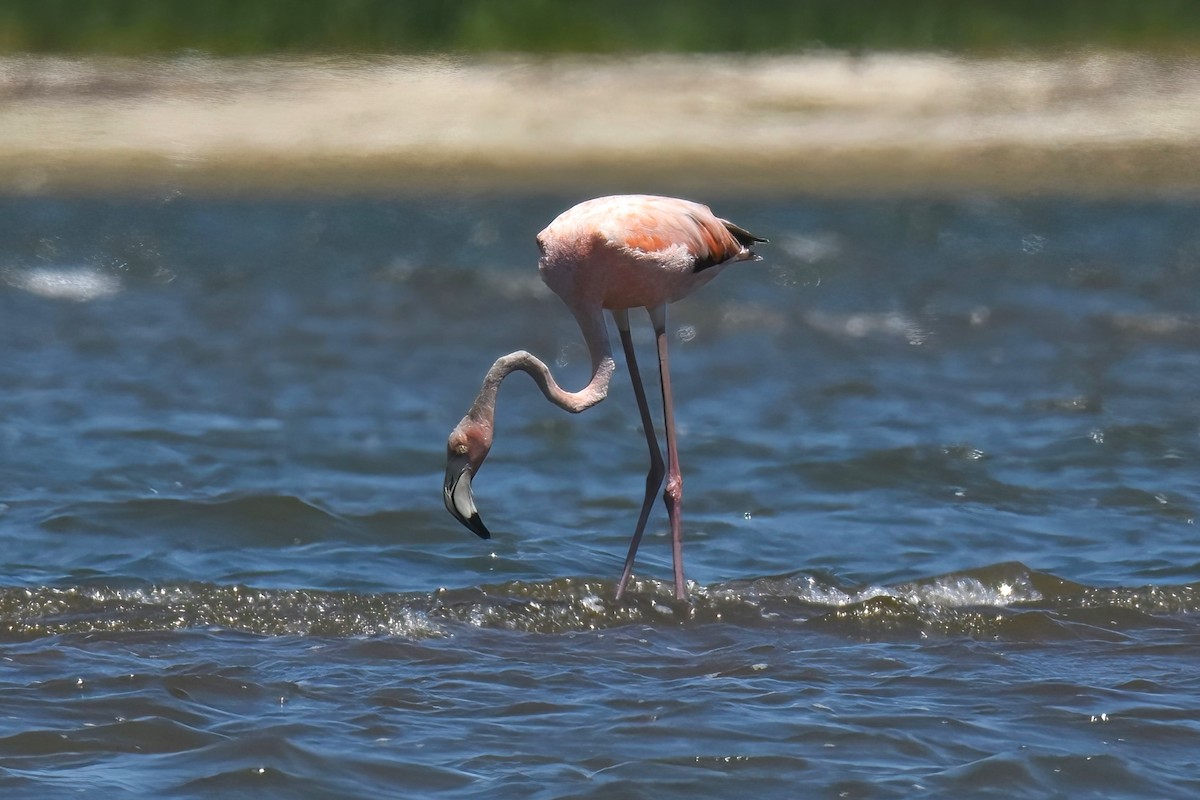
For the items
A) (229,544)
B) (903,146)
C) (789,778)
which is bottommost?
(789,778)

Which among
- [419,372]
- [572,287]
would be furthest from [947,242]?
[572,287]

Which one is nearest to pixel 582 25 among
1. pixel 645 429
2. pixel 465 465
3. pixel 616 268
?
pixel 645 429

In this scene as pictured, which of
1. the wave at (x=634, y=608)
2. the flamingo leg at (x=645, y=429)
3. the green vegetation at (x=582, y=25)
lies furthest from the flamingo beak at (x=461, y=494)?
the green vegetation at (x=582, y=25)

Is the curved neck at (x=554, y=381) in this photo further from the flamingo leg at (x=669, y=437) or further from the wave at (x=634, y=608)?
the wave at (x=634, y=608)

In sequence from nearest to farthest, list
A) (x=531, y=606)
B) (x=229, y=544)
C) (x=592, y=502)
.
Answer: (x=531, y=606) < (x=229, y=544) < (x=592, y=502)

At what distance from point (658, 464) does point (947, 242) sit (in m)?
5.74

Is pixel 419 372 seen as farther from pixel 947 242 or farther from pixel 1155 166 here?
pixel 1155 166

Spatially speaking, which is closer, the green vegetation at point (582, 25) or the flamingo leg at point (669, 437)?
the flamingo leg at point (669, 437)

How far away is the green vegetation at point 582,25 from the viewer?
11547 millimetres

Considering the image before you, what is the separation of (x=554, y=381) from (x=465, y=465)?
1.98 ft

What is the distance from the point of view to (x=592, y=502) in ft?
25.4

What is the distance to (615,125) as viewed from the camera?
12.9 m

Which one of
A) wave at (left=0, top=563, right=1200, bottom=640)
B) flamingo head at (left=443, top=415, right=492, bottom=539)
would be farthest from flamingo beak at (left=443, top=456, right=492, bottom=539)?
wave at (left=0, top=563, right=1200, bottom=640)

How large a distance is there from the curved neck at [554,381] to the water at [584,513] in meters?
0.72
